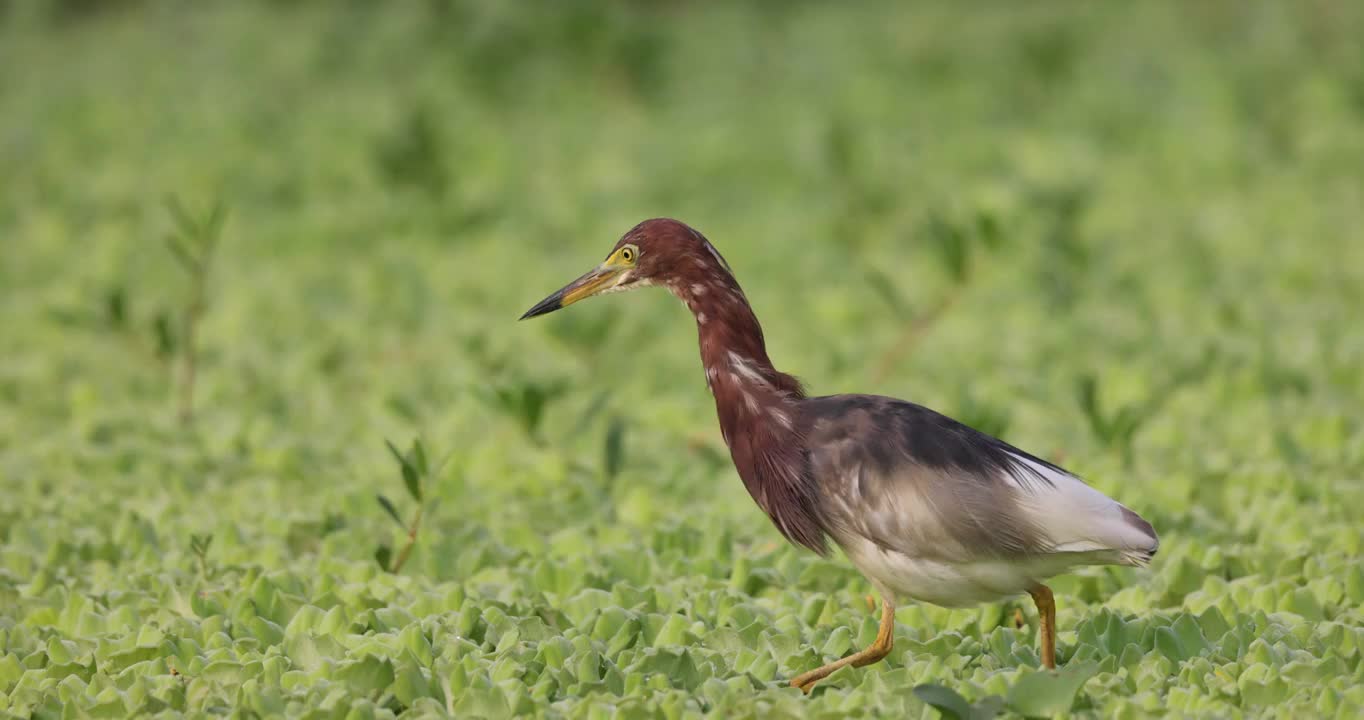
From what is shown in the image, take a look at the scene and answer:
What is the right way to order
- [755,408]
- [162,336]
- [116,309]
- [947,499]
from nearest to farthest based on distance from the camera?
[947,499] < [755,408] < [162,336] < [116,309]

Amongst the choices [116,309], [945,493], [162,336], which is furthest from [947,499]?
[116,309]

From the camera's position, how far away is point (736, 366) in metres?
4.14

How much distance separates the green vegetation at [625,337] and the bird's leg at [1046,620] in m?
0.10

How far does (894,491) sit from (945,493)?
112 mm

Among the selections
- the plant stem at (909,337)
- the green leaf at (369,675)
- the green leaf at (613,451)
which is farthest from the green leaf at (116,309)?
the green leaf at (369,675)

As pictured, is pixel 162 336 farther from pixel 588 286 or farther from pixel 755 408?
pixel 755 408

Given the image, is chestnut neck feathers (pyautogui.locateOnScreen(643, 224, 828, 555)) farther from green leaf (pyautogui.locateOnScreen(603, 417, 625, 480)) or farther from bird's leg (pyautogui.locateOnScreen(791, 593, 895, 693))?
green leaf (pyautogui.locateOnScreen(603, 417, 625, 480))

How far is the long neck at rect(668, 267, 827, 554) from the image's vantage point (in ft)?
13.1

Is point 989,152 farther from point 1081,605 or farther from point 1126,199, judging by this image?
point 1081,605

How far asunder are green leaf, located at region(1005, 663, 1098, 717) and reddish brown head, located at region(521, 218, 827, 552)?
677 millimetres

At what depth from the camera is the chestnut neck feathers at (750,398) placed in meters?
3.98

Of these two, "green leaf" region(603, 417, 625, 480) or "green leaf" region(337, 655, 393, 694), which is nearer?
"green leaf" region(337, 655, 393, 694)

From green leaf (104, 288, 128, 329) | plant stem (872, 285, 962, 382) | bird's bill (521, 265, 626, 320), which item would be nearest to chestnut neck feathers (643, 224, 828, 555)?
bird's bill (521, 265, 626, 320)

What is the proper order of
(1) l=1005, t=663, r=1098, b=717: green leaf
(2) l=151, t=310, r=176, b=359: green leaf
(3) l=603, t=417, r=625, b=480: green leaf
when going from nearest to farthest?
1. (1) l=1005, t=663, r=1098, b=717: green leaf
2. (3) l=603, t=417, r=625, b=480: green leaf
3. (2) l=151, t=310, r=176, b=359: green leaf
